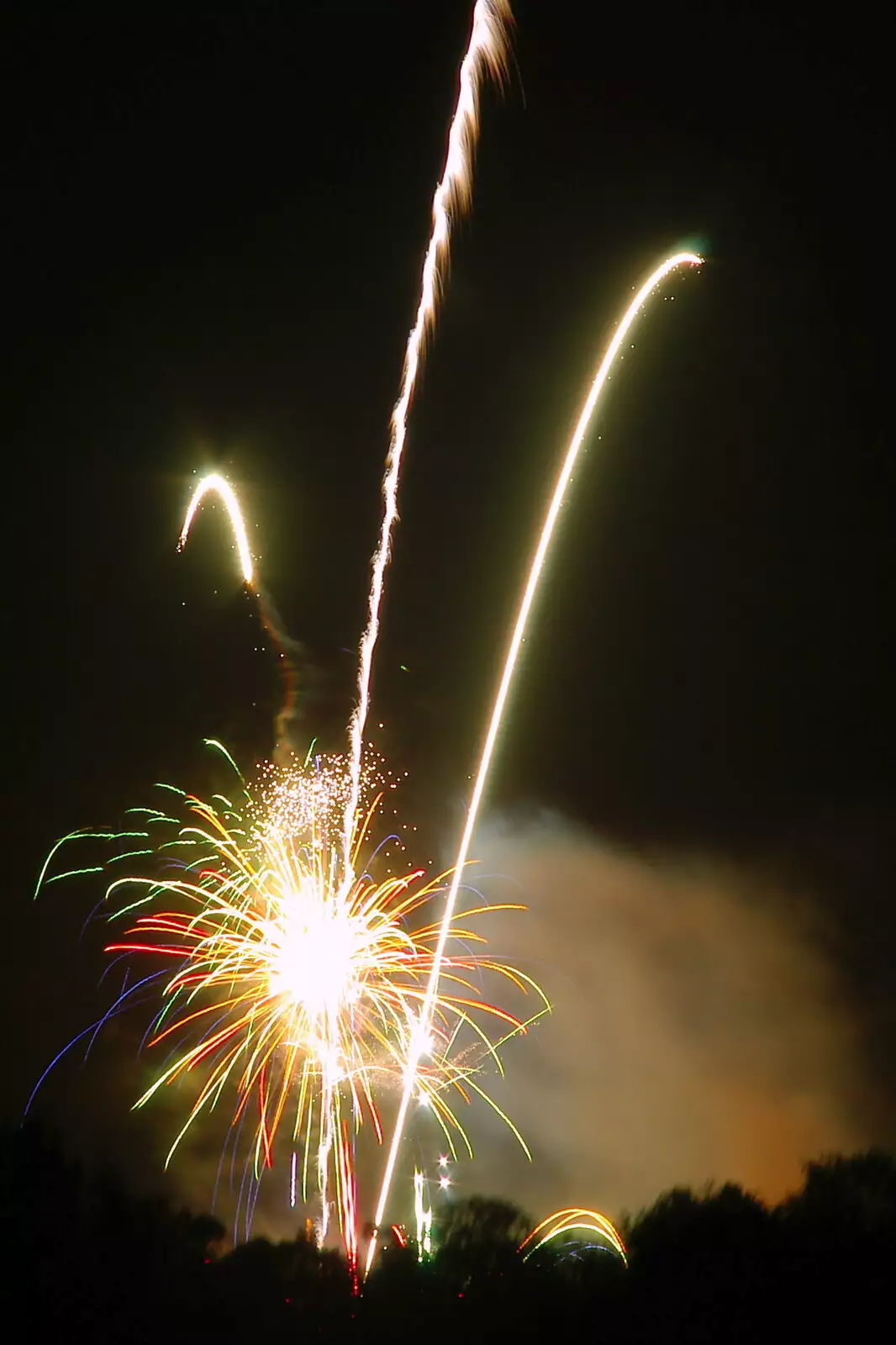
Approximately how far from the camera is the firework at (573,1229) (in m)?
18.6

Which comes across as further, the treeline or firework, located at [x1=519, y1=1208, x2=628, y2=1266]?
firework, located at [x1=519, y1=1208, x2=628, y2=1266]

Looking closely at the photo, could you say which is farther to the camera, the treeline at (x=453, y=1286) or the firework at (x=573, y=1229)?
the firework at (x=573, y=1229)

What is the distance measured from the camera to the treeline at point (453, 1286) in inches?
543

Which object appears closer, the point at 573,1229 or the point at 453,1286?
the point at 453,1286

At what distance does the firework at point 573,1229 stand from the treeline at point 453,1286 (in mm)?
1202

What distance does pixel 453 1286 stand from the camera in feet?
48.7

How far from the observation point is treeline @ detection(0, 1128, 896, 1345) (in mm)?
13797

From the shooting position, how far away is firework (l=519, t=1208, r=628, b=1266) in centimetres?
1862

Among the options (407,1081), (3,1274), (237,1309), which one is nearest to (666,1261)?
(407,1081)

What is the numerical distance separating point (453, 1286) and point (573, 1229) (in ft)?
21.8

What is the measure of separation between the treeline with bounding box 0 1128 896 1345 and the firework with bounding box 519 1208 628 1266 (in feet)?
3.94

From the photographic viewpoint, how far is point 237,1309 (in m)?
13.9

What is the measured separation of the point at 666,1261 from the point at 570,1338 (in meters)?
2.56

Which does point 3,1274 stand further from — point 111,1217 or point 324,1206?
point 324,1206
